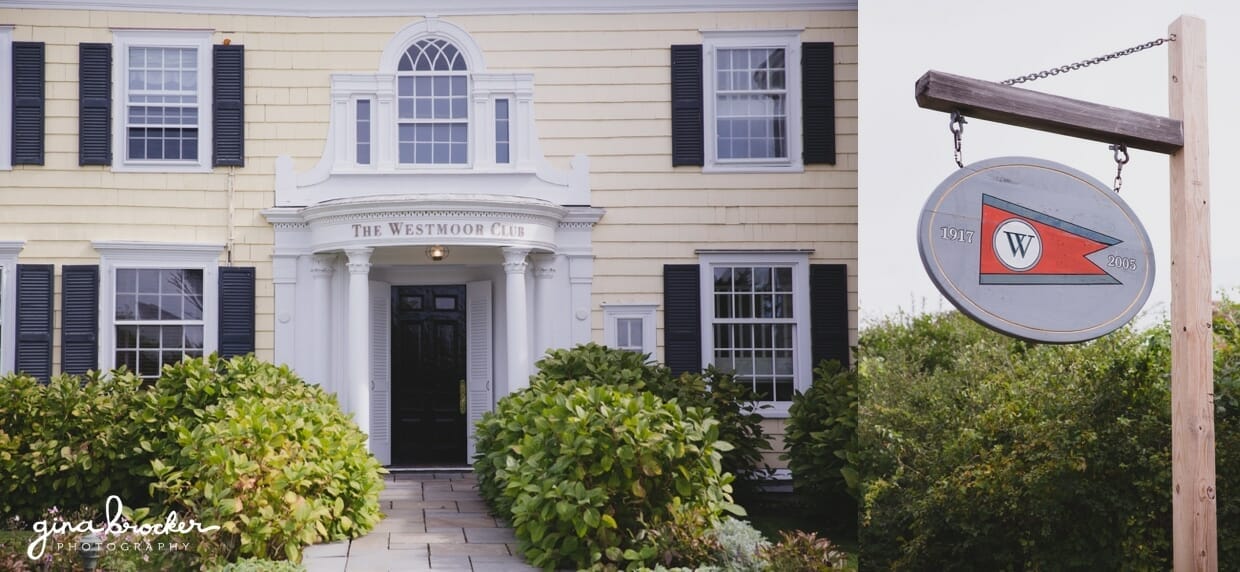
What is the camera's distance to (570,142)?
350 cm

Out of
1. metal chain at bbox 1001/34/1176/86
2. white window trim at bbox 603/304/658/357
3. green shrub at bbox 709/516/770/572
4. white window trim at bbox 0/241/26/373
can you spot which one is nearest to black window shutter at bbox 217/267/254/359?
white window trim at bbox 0/241/26/373

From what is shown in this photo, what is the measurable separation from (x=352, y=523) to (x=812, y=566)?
5.13 ft

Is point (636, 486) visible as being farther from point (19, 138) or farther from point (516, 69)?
point (19, 138)

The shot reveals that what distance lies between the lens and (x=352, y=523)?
3605 mm

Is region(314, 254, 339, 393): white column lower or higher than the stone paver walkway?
higher

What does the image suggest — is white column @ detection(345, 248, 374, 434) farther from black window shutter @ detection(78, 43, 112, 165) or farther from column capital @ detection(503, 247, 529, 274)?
black window shutter @ detection(78, 43, 112, 165)

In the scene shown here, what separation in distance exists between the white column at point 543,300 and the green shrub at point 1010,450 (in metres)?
1.07

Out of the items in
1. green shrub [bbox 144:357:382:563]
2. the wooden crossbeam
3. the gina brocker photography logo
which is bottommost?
the gina brocker photography logo

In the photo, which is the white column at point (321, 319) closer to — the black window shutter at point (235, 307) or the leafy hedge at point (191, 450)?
the leafy hedge at point (191, 450)

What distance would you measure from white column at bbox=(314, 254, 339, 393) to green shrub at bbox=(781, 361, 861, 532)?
62.1 inches

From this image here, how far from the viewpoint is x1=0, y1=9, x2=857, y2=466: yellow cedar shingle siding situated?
128 inches

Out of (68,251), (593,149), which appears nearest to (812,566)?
(593,149)

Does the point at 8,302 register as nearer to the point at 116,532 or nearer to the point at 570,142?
the point at 116,532

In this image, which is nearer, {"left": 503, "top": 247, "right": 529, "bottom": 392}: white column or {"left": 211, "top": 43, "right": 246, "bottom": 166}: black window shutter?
{"left": 211, "top": 43, "right": 246, "bottom": 166}: black window shutter
